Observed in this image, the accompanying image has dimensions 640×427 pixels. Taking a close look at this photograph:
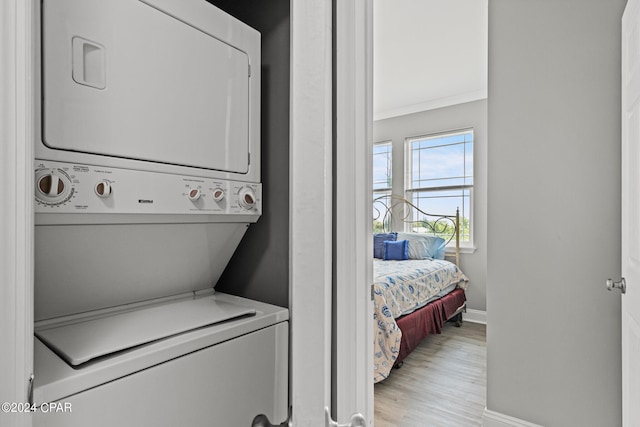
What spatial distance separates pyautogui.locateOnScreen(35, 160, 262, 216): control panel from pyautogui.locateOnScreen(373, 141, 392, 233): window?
14.4 ft

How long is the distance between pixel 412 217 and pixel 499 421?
3317mm

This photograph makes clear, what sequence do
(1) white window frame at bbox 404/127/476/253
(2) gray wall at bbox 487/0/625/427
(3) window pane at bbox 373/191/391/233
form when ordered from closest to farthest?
1. (2) gray wall at bbox 487/0/625/427
2. (1) white window frame at bbox 404/127/476/253
3. (3) window pane at bbox 373/191/391/233

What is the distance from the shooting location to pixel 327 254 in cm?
59

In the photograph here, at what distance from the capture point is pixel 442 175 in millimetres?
4867

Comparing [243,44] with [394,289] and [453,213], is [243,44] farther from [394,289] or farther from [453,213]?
[453,213]

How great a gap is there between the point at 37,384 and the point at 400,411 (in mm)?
2184

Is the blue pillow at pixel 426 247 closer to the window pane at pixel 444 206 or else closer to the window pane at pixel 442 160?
the window pane at pixel 444 206

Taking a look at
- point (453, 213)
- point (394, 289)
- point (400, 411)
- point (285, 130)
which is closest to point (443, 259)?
point (453, 213)

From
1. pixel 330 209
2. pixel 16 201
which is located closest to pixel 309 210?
pixel 330 209

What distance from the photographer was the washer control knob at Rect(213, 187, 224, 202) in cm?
100

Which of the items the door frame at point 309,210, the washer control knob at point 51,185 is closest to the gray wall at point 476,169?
the door frame at point 309,210

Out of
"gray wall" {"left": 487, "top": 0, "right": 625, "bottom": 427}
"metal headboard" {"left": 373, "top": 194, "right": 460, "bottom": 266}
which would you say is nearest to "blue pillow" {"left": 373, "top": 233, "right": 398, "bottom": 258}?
"metal headboard" {"left": 373, "top": 194, "right": 460, "bottom": 266}

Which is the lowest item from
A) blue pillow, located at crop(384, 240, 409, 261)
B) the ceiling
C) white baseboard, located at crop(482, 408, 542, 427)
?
white baseboard, located at crop(482, 408, 542, 427)

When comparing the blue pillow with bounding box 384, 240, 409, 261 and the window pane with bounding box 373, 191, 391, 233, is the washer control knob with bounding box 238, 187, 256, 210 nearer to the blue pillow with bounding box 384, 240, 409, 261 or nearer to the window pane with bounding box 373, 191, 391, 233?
the blue pillow with bounding box 384, 240, 409, 261
